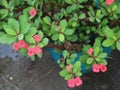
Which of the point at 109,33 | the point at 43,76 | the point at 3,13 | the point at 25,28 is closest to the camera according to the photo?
the point at 25,28

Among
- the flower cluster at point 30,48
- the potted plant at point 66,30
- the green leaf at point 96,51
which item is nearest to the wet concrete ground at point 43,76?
the potted plant at point 66,30

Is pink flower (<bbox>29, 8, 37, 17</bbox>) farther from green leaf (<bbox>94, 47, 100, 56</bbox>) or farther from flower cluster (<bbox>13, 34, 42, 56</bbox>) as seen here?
green leaf (<bbox>94, 47, 100, 56</bbox>)

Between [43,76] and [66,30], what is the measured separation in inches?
28.4

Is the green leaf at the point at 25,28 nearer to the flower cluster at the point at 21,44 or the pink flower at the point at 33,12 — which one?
the flower cluster at the point at 21,44

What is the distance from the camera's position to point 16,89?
1924 mm

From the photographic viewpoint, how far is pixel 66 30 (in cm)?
131

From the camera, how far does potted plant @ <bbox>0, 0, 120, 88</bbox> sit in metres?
1.16

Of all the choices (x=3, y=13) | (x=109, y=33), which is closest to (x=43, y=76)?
(x=3, y=13)

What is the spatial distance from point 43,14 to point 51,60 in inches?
22.4

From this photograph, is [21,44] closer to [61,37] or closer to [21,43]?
[21,43]

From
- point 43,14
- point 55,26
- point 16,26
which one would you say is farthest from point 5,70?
point 16,26

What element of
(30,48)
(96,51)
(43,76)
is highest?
(30,48)

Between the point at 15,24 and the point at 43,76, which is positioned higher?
the point at 15,24

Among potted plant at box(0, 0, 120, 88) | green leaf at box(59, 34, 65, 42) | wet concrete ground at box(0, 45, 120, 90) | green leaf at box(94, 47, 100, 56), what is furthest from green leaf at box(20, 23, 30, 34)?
wet concrete ground at box(0, 45, 120, 90)
